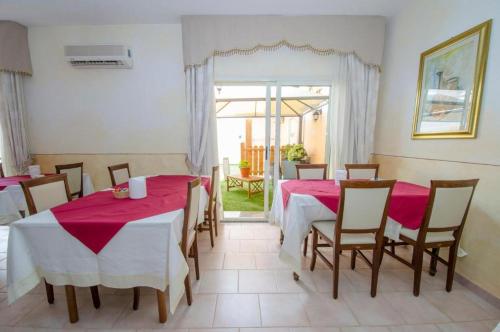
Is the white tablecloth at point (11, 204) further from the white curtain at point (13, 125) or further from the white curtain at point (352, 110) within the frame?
the white curtain at point (352, 110)

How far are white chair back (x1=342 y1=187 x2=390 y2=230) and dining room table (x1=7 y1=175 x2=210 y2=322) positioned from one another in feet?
3.85

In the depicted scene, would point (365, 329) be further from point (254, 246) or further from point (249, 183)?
point (249, 183)

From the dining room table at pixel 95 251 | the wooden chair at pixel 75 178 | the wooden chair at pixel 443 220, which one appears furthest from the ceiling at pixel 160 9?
the dining room table at pixel 95 251

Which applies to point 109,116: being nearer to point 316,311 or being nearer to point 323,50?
point 323,50

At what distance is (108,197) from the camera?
1663mm

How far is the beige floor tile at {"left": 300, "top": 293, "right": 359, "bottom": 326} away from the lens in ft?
4.58

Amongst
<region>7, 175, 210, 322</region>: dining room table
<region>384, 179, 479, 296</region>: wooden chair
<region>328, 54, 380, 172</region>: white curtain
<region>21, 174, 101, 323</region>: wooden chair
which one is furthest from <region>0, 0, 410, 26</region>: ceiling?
<region>7, 175, 210, 322</region>: dining room table

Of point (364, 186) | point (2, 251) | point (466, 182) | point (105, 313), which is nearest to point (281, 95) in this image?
point (364, 186)

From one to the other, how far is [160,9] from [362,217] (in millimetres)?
3068

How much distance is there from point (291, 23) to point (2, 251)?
4201 millimetres

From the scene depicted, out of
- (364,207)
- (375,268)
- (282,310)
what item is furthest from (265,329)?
(364,207)

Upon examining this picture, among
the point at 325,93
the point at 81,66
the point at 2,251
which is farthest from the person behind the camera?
the point at 325,93

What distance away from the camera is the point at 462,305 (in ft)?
5.04

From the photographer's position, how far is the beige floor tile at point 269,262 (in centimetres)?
198
